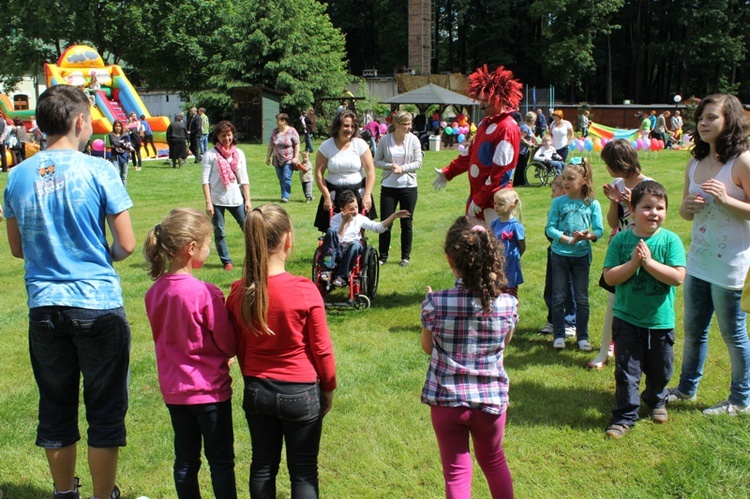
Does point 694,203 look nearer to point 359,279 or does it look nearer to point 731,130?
point 731,130

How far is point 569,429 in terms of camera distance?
3973 millimetres

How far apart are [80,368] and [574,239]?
136 inches

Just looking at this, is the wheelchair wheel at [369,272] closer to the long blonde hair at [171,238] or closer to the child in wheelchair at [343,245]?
the child in wheelchair at [343,245]

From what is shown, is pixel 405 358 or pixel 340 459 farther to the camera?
pixel 405 358

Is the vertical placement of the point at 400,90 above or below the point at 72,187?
above

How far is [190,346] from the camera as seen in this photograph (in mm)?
2717

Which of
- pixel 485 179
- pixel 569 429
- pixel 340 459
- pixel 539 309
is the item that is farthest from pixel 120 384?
pixel 539 309

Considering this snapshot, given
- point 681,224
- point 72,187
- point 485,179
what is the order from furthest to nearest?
point 681,224, point 485,179, point 72,187

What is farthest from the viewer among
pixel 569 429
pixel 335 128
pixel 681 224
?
pixel 681 224

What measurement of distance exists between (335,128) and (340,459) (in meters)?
4.09

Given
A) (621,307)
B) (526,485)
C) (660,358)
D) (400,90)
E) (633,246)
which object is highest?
(400,90)

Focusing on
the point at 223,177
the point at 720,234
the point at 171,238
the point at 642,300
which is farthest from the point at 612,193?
the point at 223,177

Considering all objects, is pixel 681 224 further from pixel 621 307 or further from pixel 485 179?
pixel 621 307

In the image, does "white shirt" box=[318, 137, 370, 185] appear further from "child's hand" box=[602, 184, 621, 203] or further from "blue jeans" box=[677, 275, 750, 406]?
"blue jeans" box=[677, 275, 750, 406]
